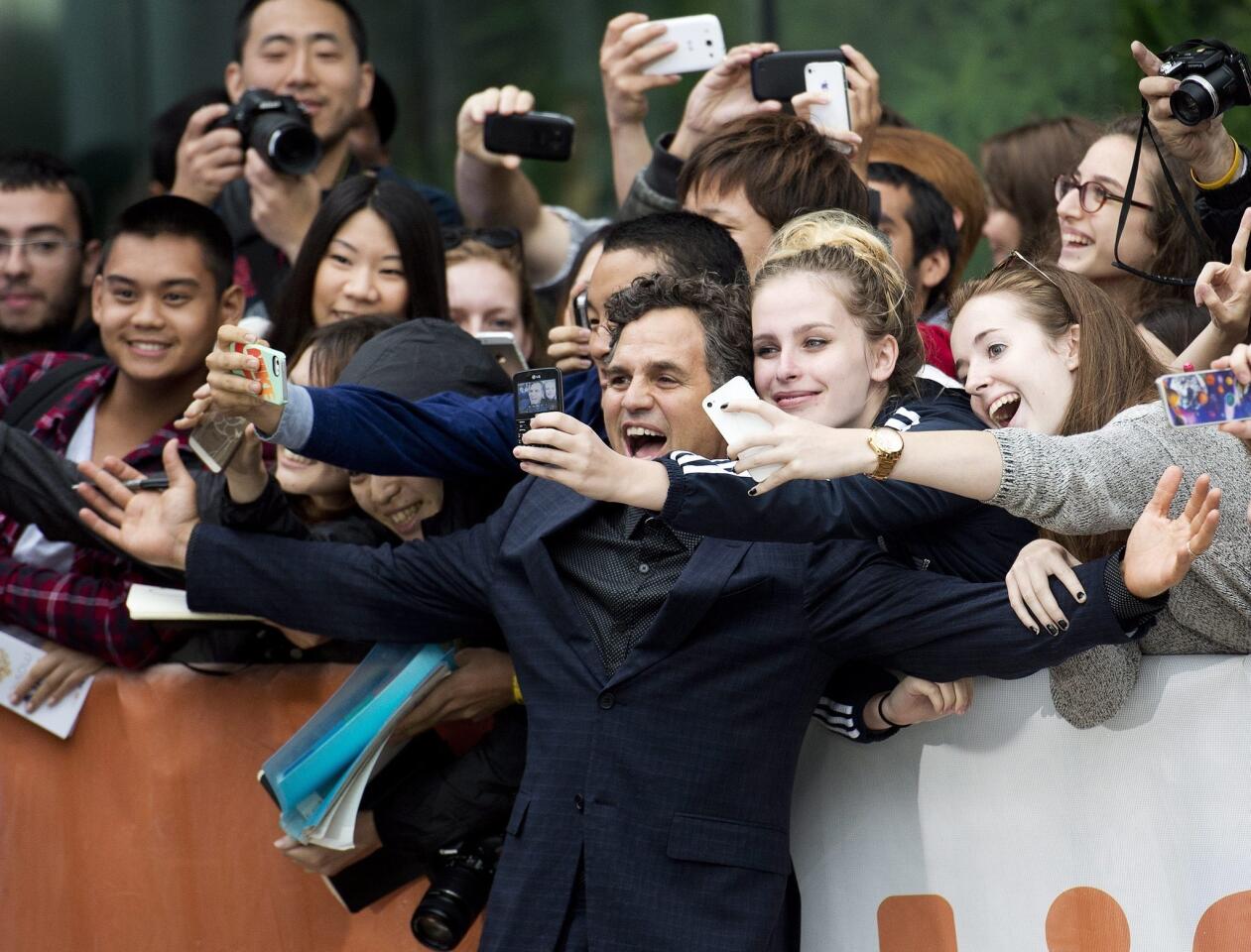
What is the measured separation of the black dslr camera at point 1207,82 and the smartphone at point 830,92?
101 centimetres

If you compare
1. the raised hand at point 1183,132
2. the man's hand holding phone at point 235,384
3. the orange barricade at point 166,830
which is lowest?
the orange barricade at point 166,830

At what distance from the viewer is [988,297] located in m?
3.45

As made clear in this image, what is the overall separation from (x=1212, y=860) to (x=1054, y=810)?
294mm

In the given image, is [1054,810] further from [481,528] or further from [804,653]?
[481,528]

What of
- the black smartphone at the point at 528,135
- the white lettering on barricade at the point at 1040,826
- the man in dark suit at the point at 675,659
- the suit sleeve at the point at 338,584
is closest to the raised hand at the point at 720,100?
the black smartphone at the point at 528,135

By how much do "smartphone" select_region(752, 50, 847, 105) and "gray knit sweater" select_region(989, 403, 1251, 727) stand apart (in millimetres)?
1762

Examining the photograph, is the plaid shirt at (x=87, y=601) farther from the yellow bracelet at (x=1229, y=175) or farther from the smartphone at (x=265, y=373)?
the yellow bracelet at (x=1229, y=175)

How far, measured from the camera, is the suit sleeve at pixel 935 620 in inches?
120

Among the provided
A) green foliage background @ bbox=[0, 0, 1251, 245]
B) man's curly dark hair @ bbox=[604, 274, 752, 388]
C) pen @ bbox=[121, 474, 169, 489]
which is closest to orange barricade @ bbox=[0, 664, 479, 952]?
pen @ bbox=[121, 474, 169, 489]

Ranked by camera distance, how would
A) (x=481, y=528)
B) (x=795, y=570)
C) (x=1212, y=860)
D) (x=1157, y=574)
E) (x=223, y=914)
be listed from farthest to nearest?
(x=223, y=914) < (x=481, y=528) < (x=795, y=570) < (x=1212, y=860) < (x=1157, y=574)

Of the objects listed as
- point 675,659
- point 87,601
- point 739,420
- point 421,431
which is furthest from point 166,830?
point 739,420

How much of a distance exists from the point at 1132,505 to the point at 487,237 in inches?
103

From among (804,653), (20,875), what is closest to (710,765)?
(804,653)

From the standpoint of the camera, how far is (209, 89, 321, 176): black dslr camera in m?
5.14
